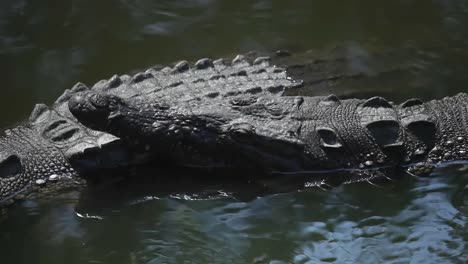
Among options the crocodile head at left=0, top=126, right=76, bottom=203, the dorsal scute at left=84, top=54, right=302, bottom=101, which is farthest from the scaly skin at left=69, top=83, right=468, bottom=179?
the crocodile head at left=0, top=126, right=76, bottom=203

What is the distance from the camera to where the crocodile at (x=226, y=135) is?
14.5 feet

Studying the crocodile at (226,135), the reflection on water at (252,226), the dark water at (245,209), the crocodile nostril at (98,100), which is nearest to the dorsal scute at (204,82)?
the crocodile at (226,135)

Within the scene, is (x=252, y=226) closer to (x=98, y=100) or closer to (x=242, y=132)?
(x=242, y=132)

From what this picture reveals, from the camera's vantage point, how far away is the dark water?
3977 millimetres

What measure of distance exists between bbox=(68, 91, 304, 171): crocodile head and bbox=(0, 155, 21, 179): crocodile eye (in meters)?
0.50

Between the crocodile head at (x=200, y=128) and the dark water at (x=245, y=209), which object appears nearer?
the dark water at (x=245, y=209)

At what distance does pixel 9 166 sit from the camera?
4.47 meters

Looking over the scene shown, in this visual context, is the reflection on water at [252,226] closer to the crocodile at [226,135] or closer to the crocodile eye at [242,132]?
the crocodile at [226,135]

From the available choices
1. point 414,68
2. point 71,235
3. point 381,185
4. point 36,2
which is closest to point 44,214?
point 71,235

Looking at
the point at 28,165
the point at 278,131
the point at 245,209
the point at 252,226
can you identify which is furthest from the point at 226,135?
the point at 28,165

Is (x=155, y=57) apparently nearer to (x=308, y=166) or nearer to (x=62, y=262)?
(x=308, y=166)

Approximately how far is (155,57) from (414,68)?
7.40 feet

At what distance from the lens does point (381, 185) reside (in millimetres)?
4508

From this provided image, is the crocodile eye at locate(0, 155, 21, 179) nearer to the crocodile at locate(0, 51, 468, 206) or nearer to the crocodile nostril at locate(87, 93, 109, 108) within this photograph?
the crocodile at locate(0, 51, 468, 206)
